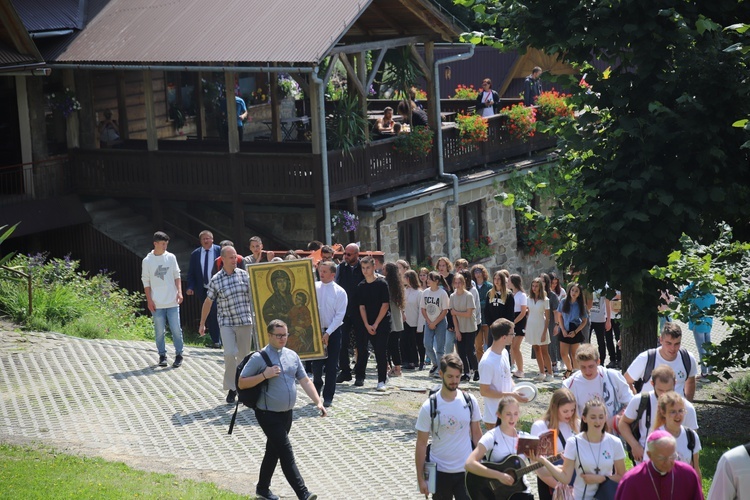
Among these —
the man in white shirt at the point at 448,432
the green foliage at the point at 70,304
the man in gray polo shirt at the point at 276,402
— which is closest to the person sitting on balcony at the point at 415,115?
the green foliage at the point at 70,304

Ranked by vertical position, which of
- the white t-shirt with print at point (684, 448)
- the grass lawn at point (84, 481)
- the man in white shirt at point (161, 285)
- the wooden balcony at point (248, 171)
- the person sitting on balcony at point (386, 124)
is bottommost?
the grass lawn at point (84, 481)

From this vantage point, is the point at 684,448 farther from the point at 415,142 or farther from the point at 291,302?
the point at 415,142

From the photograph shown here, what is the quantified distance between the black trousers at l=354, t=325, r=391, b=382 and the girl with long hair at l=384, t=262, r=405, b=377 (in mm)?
648

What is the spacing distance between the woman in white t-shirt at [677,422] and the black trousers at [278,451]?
3.09 metres

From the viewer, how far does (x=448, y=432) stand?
28.4 ft

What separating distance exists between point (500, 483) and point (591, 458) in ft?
2.22

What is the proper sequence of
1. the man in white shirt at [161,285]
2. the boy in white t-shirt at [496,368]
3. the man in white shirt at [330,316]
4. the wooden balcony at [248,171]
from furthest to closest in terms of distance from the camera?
the wooden balcony at [248,171], the man in white shirt at [161,285], the man in white shirt at [330,316], the boy in white t-shirt at [496,368]

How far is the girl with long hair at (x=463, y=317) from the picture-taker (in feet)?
49.9

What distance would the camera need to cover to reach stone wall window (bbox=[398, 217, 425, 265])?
78.5 ft

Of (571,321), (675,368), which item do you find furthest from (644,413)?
(571,321)

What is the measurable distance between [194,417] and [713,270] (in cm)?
576

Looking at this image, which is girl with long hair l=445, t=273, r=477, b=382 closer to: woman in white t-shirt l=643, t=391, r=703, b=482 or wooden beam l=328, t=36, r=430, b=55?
wooden beam l=328, t=36, r=430, b=55

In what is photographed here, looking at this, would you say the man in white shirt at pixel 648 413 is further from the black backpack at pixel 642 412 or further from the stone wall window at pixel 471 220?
the stone wall window at pixel 471 220

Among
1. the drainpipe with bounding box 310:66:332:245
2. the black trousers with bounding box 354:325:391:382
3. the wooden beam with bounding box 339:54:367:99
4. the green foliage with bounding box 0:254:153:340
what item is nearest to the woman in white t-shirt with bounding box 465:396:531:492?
the black trousers with bounding box 354:325:391:382
